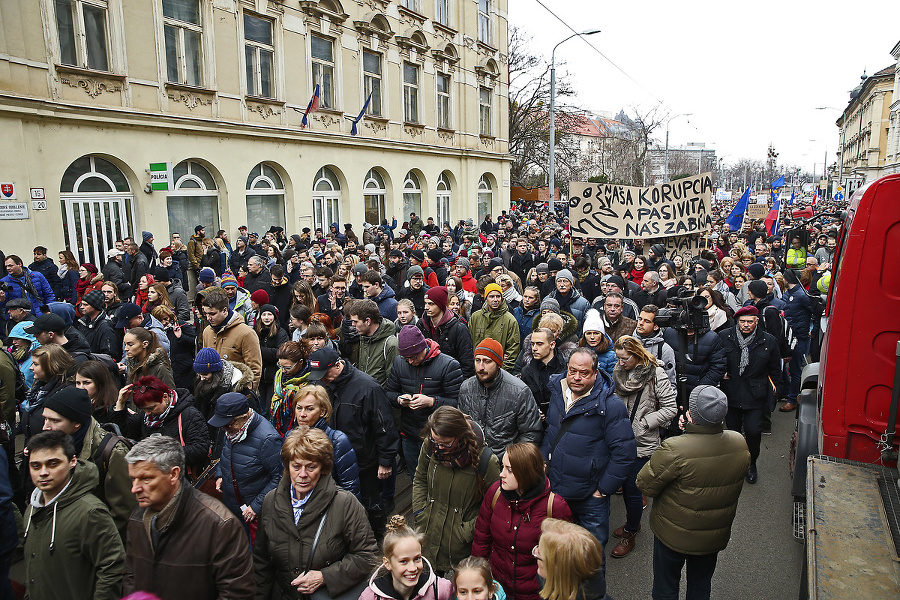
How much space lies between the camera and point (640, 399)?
4863mm

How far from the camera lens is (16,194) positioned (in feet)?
40.0

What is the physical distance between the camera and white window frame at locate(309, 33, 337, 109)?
19.6 metres

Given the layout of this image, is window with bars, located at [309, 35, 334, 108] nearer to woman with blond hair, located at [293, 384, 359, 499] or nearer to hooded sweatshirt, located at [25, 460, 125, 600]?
woman with blond hair, located at [293, 384, 359, 499]

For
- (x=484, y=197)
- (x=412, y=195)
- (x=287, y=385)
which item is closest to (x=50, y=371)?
(x=287, y=385)

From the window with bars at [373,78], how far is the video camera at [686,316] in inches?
730

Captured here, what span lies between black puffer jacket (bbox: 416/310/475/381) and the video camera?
1826mm

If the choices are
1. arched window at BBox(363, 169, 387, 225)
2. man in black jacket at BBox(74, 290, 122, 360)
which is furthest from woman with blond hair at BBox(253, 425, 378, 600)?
arched window at BBox(363, 169, 387, 225)

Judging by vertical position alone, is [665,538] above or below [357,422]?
below

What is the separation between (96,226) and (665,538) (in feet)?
48.5

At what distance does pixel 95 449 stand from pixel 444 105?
24.9 metres

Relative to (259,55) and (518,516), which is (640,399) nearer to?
(518,516)

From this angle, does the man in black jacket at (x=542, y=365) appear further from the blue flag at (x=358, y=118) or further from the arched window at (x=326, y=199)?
the blue flag at (x=358, y=118)

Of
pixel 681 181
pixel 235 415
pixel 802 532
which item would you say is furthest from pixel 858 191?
pixel 681 181

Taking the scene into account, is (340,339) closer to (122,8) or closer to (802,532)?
(802,532)
